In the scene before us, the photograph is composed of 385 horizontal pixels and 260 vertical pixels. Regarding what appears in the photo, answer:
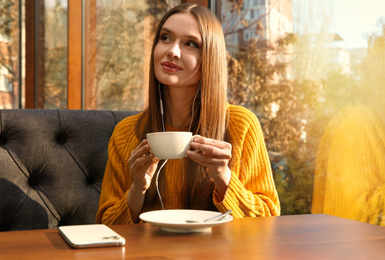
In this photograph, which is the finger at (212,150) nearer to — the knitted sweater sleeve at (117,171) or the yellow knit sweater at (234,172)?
the yellow knit sweater at (234,172)

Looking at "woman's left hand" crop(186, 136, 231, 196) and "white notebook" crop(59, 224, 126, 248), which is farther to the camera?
"woman's left hand" crop(186, 136, 231, 196)

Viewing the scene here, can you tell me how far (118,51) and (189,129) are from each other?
1.78 meters

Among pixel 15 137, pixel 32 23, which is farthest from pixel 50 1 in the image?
pixel 15 137

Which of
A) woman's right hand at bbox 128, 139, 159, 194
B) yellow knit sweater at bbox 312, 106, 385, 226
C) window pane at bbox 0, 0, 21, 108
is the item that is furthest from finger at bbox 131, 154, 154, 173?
window pane at bbox 0, 0, 21, 108

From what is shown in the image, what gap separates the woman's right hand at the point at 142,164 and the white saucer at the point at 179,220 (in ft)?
0.58

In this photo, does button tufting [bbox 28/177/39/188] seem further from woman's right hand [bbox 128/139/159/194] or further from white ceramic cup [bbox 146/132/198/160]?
white ceramic cup [bbox 146/132/198/160]

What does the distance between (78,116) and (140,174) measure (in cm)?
46

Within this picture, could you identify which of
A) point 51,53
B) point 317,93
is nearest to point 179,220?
point 317,93

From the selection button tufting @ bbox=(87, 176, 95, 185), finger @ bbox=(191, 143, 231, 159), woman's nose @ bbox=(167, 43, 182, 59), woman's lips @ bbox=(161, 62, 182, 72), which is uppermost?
woman's nose @ bbox=(167, 43, 182, 59)

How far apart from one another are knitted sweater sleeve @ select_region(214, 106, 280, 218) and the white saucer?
250 millimetres

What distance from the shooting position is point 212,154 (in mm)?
1038

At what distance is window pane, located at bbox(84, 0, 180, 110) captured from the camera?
9.20 feet

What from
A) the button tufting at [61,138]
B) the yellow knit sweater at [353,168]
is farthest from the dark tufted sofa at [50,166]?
the yellow knit sweater at [353,168]

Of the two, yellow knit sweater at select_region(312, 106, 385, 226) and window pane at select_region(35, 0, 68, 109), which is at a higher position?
window pane at select_region(35, 0, 68, 109)
